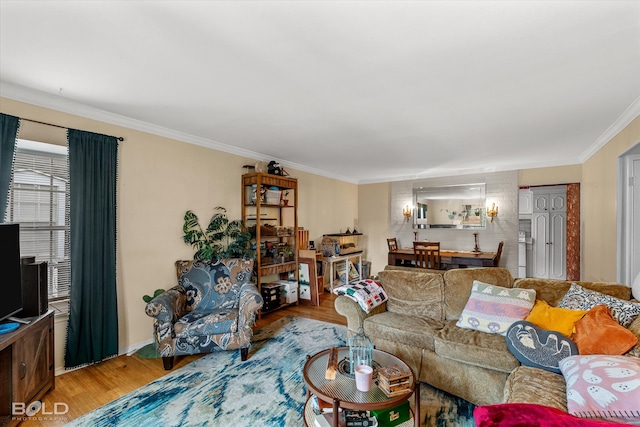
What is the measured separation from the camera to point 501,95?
238 centimetres

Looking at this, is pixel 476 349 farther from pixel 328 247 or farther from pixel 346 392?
pixel 328 247

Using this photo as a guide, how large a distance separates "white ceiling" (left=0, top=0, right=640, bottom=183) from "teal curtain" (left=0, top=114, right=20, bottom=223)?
9.3 inches

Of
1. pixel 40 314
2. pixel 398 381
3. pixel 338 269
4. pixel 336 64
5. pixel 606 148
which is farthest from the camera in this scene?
pixel 338 269

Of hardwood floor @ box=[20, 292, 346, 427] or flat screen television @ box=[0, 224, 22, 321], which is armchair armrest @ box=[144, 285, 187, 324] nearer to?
hardwood floor @ box=[20, 292, 346, 427]

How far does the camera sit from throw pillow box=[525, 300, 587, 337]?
1.96 meters

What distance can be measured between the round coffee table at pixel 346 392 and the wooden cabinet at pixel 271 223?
7.52ft

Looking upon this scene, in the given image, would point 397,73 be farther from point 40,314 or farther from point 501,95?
point 40,314

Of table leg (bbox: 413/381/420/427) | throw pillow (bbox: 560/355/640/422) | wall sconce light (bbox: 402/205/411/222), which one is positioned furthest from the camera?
wall sconce light (bbox: 402/205/411/222)

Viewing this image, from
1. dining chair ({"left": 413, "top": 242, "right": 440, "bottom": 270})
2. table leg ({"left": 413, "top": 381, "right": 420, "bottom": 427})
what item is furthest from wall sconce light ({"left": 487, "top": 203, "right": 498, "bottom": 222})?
table leg ({"left": 413, "top": 381, "right": 420, "bottom": 427})

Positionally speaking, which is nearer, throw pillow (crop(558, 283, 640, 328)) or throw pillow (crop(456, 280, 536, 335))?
throw pillow (crop(558, 283, 640, 328))

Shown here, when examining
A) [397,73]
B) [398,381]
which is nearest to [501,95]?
[397,73]

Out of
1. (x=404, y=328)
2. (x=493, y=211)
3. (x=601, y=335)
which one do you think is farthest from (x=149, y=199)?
(x=493, y=211)

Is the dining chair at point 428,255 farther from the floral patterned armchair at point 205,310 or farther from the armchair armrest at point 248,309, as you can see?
the armchair armrest at point 248,309

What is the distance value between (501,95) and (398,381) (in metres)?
2.29
